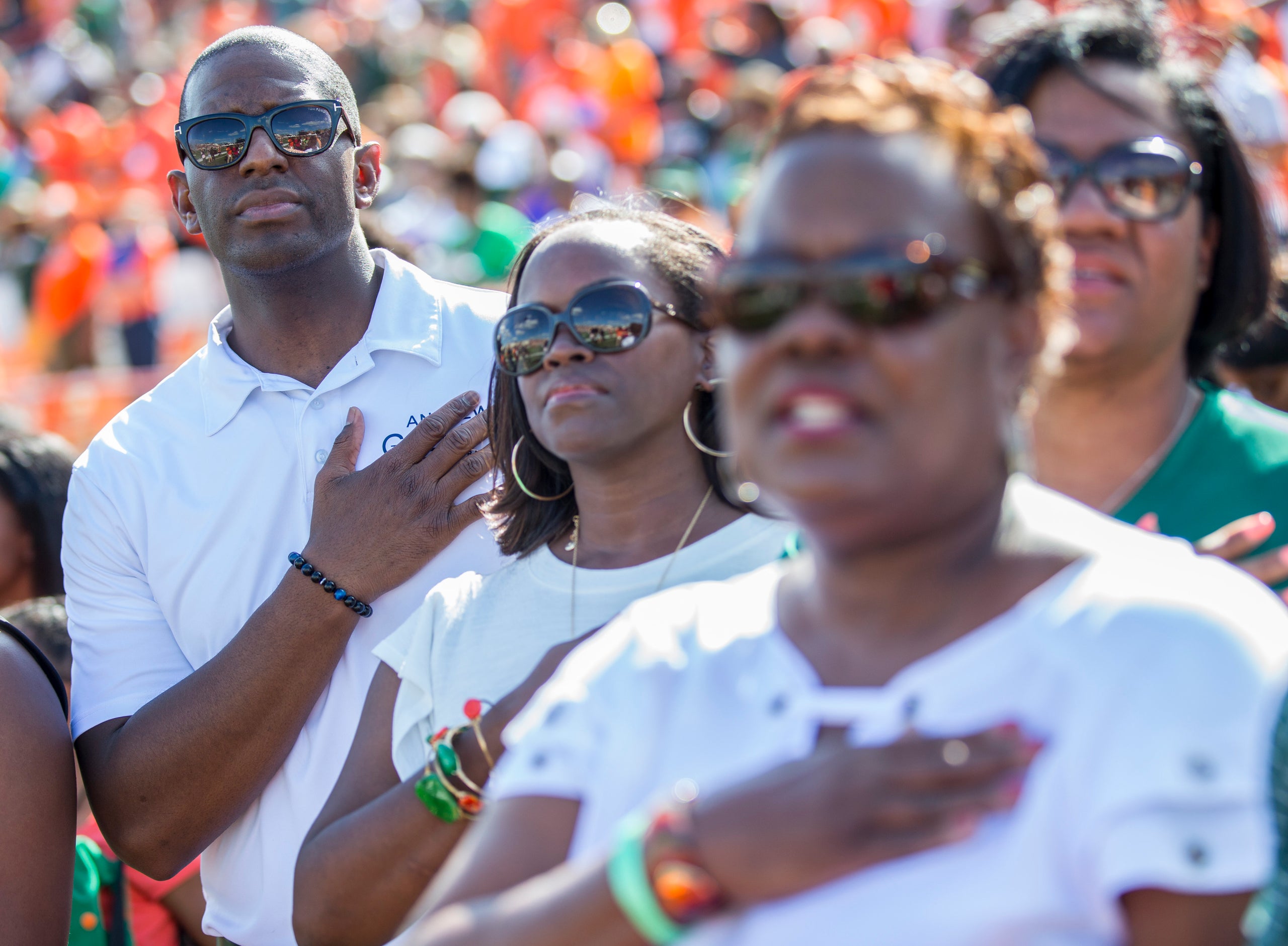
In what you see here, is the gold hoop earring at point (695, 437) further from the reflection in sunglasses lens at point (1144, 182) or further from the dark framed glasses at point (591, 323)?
the reflection in sunglasses lens at point (1144, 182)

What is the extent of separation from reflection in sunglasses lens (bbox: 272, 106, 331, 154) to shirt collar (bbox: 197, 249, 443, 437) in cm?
32

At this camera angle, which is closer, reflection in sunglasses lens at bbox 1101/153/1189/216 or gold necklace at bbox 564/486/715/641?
reflection in sunglasses lens at bbox 1101/153/1189/216

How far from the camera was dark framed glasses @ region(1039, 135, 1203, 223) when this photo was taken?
2.00 meters

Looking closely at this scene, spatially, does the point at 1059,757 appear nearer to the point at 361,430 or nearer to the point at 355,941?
the point at 355,941

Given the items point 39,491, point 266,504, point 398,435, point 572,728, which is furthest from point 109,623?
point 572,728

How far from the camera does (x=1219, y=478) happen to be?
2025mm

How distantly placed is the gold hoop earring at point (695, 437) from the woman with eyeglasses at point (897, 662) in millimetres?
909

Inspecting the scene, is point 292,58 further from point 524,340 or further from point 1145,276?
point 1145,276

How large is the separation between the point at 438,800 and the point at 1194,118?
4.96ft

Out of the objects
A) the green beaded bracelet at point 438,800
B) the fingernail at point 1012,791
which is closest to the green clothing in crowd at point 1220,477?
the fingernail at point 1012,791

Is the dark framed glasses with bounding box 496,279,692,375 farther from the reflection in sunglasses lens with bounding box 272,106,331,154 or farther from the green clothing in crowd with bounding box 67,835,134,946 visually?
the green clothing in crowd with bounding box 67,835,134,946

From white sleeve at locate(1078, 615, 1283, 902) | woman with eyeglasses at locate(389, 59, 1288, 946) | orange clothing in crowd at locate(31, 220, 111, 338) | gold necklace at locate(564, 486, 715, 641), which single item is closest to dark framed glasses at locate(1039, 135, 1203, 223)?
woman with eyeglasses at locate(389, 59, 1288, 946)

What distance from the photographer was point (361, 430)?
290 centimetres

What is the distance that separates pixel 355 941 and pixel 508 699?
516 millimetres
